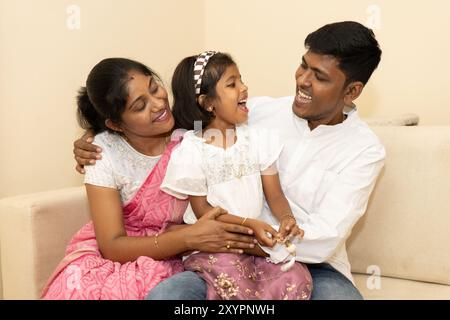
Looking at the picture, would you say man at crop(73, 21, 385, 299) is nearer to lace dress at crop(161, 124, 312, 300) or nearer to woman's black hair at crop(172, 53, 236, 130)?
lace dress at crop(161, 124, 312, 300)

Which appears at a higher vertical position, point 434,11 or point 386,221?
point 434,11

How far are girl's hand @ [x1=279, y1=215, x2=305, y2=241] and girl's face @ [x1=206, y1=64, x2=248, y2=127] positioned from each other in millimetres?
335

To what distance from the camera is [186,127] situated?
67.7 inches

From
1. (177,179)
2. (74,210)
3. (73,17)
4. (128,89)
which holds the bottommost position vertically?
(74,210)

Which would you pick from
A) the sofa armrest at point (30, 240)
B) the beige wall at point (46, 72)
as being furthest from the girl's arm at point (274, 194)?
the beige wall at point (46, 72)

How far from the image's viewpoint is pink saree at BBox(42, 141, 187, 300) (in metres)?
1.52

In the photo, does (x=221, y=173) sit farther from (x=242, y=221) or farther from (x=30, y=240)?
(x=30, y=240)

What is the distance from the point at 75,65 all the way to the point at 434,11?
148 cm

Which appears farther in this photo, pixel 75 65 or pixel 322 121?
pixel 75 65

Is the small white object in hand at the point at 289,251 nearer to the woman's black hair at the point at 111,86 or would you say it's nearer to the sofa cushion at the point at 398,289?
the sofa cushion at the point at 398,289

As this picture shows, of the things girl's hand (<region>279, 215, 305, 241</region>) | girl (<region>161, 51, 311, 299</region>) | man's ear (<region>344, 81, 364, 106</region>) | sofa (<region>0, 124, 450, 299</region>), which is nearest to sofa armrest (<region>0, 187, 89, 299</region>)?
sofa (<region>0, 124, 450, 299</region>)

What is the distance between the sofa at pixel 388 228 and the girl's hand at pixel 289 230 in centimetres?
47

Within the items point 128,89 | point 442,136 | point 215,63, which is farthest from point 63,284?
point 442,136

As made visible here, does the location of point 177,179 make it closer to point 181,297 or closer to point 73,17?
point 181,297
